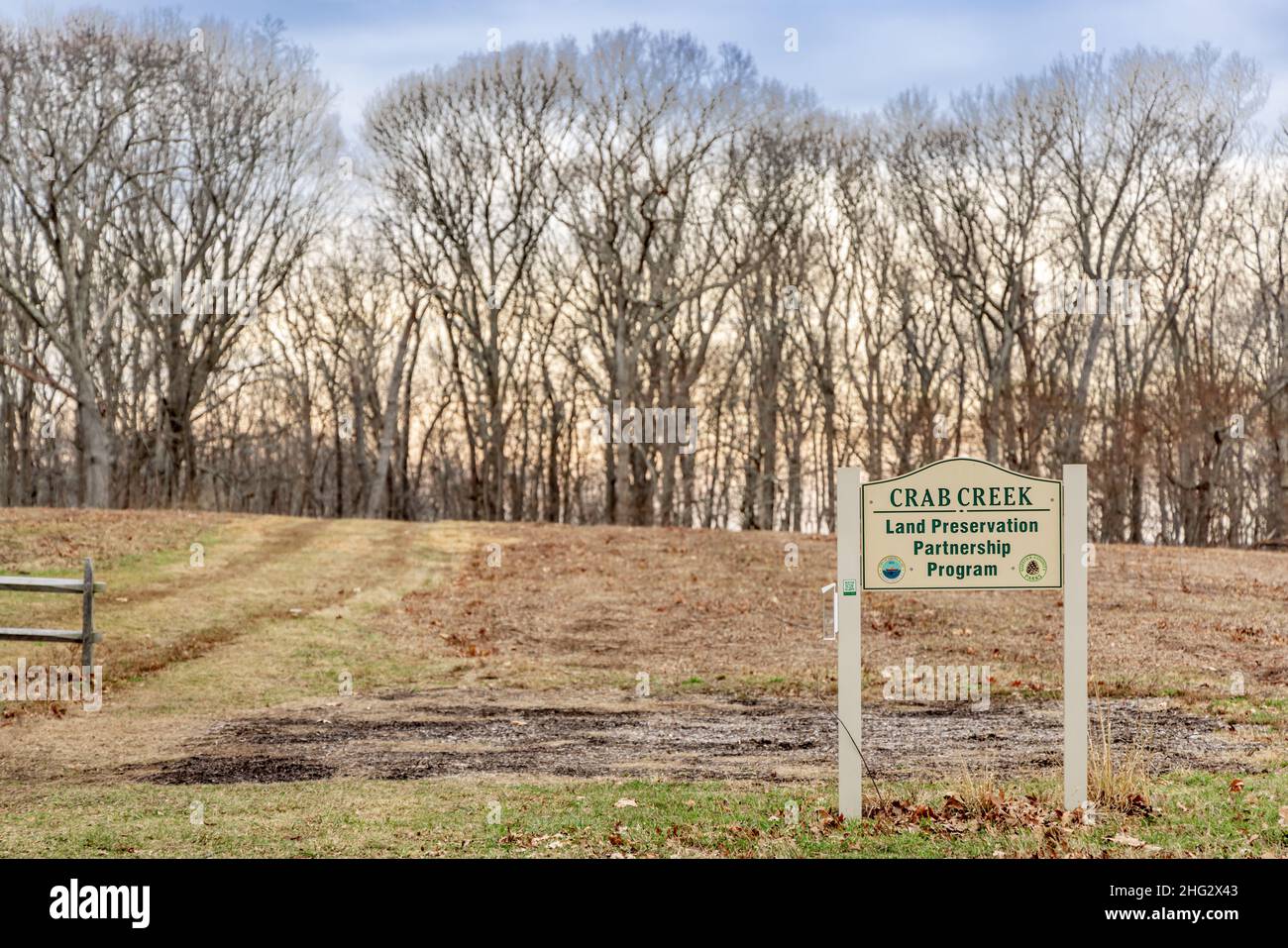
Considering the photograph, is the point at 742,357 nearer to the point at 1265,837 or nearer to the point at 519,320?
the point at 519,320

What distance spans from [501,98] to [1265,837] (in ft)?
123

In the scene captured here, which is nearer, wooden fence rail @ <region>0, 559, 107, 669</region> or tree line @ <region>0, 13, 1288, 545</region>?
wooden fence rail @ <region>0, 559, 107, 669</region>

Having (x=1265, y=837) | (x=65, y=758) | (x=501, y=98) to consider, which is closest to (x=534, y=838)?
(x=1265, y=837)

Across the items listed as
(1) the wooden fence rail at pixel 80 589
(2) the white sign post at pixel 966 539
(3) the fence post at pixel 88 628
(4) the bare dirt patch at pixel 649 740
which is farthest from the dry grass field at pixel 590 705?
(2) the white sign post at pixel 966 539

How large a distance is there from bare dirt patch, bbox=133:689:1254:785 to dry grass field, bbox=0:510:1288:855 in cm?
6

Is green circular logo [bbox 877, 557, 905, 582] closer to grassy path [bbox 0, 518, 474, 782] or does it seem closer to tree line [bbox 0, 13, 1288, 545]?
grassy path [bbox 0, 518, 474, 782]

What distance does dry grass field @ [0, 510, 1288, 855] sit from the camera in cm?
794

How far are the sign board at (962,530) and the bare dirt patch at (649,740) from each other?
8.12 feet

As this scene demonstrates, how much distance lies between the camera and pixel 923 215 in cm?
4250

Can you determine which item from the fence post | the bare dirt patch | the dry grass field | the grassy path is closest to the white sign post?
the dry grass field

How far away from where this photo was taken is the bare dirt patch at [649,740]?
34.0 ft

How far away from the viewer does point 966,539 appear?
7945 millimetres

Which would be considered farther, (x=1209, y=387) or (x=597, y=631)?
(x=1209, y=387)

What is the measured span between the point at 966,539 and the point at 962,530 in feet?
0.21
